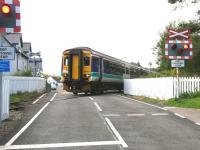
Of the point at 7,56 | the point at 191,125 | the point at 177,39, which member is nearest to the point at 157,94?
the point at 177,39

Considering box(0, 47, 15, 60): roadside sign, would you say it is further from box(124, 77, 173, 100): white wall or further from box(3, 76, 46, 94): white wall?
box(3, 76, 46, 94): white wall

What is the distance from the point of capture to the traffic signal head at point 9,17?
1274cm

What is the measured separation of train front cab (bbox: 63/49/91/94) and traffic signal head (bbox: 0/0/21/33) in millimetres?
21859

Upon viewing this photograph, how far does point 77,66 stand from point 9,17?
2242cm

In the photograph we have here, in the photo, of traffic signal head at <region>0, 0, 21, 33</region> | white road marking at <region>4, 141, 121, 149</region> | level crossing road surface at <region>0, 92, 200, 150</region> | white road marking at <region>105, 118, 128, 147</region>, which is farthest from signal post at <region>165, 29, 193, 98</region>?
white road marking at <region>4, 141, 121, 149</region>

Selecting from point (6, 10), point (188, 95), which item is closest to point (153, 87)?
point (188, 95)

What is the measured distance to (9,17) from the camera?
42.0ft

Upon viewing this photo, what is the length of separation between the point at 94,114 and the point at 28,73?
3590 centimetres

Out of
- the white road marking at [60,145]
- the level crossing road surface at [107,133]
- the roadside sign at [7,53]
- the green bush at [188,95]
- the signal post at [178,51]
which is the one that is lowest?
the white road marking at [60,145]

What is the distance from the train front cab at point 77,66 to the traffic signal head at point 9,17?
2186 centimetres

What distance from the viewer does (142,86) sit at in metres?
33.7

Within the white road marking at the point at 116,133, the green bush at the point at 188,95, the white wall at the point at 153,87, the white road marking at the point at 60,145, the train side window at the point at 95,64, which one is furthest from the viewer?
the train side window at the point at 95,64

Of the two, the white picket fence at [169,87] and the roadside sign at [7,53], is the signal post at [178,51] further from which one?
the roadside sign at [7,53]

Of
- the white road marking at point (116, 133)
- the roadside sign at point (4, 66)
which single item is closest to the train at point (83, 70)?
the white road marking at point (116, 133)
